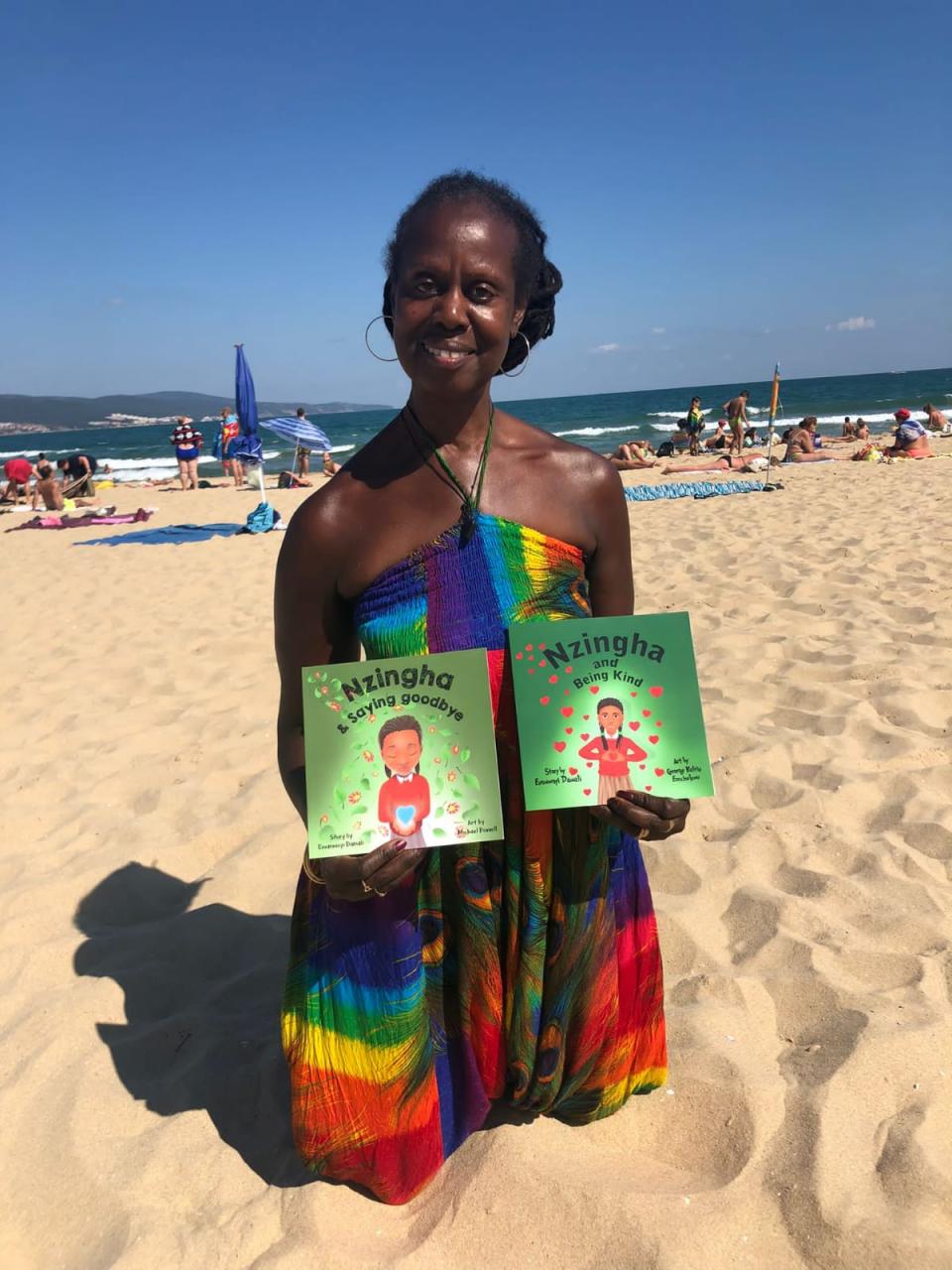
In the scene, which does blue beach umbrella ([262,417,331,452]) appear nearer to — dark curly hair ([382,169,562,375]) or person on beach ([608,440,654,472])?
person on beach ([608,440,654,472])

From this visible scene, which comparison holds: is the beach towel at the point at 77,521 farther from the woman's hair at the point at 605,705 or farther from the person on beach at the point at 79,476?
the woman's hair at the point at 605,705

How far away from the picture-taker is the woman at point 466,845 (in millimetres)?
1258

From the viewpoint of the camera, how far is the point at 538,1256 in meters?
1.31

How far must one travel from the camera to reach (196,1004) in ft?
6.71

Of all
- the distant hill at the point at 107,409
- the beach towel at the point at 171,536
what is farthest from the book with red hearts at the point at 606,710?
the distant hill at the point at 107,409

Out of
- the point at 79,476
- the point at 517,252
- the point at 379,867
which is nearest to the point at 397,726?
the point at 379,867

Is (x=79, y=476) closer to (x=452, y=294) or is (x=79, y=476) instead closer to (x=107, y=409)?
(x=452, y=294)

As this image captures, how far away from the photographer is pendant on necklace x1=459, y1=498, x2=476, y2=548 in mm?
1295

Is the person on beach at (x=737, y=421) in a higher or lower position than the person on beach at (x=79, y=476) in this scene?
higher

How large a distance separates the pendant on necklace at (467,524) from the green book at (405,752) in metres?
0.21

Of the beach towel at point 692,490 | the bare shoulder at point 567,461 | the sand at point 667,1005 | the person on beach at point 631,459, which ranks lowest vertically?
the sand at point 667,1005

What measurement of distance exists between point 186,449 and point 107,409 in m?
108

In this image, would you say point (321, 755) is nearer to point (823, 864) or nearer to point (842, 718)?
point (823, 864)

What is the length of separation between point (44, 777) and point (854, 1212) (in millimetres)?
3155
